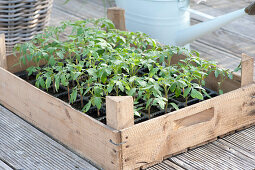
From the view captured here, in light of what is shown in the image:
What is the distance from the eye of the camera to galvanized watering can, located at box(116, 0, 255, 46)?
253cm

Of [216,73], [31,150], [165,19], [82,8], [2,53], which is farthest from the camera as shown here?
[82,8]

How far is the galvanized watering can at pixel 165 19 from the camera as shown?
8.30 feet

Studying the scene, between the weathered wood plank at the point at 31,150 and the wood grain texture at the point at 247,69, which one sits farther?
the wood grain texture at the point at 247,69

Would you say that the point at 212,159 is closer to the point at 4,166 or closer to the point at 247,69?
the point at 247,69

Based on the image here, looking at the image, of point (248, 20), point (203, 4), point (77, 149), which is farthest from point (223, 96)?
point (203, 4)

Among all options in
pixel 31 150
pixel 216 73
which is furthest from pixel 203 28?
pixel 31 150

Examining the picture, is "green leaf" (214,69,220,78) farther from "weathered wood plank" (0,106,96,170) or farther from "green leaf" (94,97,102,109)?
"weathered wood plank" (0,106,96,170)

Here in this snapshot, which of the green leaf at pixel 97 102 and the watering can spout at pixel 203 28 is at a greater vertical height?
the watering can spout at pixel 203 28

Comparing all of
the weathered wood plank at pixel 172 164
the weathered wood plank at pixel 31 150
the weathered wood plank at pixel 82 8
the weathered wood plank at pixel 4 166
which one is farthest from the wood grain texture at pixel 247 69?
the weathered wood plank at pixel 82 8

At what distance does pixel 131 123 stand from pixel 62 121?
31 centimetres

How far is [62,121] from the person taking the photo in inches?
72.5

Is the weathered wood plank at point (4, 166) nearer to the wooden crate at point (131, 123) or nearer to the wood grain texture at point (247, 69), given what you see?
the wooden crate at point (131, 123)

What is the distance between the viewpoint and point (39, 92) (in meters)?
1.89

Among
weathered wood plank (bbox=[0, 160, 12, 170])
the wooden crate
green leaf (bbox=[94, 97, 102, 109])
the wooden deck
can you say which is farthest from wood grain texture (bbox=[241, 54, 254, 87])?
weathered wood plank (bbox=[0, 160, 12, 170])
